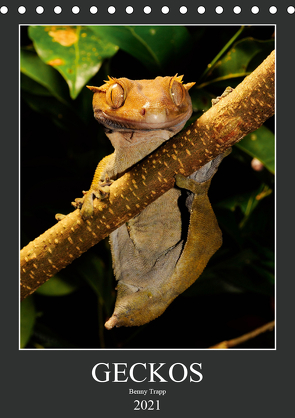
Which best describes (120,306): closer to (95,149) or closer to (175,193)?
(175,193)

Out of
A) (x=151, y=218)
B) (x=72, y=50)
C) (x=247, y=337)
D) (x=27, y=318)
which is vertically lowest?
(x=247, y=337)

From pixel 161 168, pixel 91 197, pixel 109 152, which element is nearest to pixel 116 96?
pixel 161 168

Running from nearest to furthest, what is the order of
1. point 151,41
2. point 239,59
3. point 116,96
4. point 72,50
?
point 116,96
point 72,50
point 151,41
point 239,59

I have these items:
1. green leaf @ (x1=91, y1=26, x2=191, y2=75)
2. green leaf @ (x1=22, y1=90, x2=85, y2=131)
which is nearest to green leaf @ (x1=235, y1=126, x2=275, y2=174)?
green leaf @ (x1=91, y1=26, x2=191, y2=75)

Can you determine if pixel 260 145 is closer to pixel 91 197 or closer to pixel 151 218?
pixel 151 218

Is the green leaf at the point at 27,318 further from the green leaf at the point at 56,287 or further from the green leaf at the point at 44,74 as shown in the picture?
→ the green leaf at the point at 44,74

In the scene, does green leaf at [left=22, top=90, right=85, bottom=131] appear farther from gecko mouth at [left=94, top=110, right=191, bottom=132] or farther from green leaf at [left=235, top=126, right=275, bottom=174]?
gecko mouth at [left=94, top=110, right=191, bottom=132]
